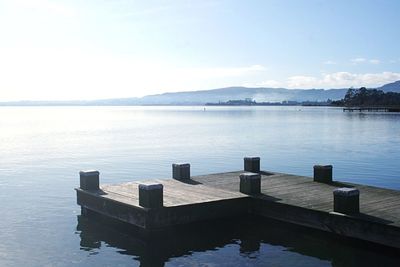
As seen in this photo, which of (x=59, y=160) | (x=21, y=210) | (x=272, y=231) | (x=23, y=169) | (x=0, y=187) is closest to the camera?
(x=272, y=231)

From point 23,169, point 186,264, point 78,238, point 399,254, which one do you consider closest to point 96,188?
point 78,238

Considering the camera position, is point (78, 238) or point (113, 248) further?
point (78, 238)

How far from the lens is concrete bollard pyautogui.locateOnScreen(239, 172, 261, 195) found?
727 inches

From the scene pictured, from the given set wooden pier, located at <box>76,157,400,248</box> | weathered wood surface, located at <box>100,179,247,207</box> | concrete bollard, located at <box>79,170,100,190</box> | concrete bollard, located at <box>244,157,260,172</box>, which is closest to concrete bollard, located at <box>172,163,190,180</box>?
wooden pier, located at <box>76,157,400,248</box>

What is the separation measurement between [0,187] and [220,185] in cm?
1546

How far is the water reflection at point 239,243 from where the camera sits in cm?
1477

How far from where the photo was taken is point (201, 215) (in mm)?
17062

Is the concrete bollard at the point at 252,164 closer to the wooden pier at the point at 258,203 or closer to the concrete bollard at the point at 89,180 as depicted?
the wooden pier at the point at 258,203

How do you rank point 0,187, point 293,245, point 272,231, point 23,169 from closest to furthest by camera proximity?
point 293,245 → point 272,231 → point 0,187 → point 23,169

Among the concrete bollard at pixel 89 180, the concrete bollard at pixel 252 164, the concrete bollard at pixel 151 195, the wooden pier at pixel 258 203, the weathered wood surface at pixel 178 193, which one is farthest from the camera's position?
the concrete bollard at pixel 252 164

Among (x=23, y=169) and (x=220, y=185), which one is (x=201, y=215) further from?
(x=23, y=169)

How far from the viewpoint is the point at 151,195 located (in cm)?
1594

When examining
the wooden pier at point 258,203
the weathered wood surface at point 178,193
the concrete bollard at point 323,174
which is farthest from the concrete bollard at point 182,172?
the concrete bollard at point 323,174

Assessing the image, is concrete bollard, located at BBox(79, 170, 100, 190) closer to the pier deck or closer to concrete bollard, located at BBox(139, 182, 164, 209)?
the pier deck
